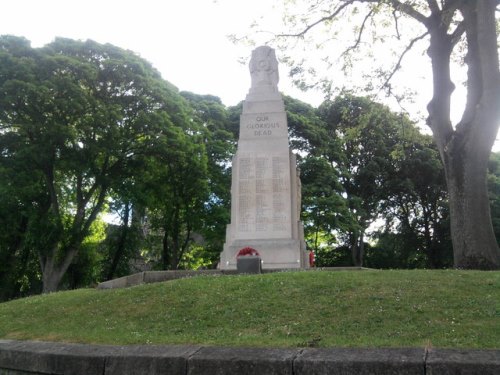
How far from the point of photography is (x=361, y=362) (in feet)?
14.3

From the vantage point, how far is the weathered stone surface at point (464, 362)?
158 inches

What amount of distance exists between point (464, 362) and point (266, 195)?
1187cm

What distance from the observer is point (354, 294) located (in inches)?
316

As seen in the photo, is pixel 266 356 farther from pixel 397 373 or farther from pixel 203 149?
pixel 203 149

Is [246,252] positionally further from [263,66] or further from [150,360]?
[150,360]

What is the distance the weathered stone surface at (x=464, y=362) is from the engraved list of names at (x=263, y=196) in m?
11.2

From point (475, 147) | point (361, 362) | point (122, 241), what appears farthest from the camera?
point (122, 241)

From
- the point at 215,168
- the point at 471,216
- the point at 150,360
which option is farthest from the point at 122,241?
the point at 150,360

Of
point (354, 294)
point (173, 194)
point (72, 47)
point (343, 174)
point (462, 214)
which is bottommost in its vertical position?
point (354, 294)

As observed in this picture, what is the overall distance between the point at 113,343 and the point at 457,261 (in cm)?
967

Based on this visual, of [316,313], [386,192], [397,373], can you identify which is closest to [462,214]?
[316,313]

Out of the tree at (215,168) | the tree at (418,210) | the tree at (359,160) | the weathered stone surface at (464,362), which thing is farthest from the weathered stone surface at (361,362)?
the tree at (418,210)

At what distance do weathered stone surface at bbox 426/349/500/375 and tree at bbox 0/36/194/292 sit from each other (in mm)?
19929

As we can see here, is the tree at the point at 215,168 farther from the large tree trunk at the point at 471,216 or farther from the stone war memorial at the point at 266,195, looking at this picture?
the large tree trunk at the point at 471,216
